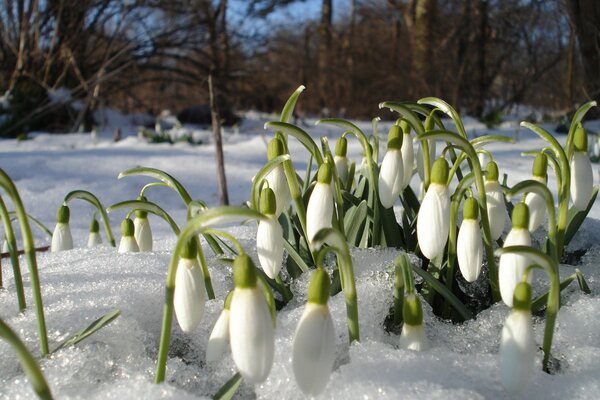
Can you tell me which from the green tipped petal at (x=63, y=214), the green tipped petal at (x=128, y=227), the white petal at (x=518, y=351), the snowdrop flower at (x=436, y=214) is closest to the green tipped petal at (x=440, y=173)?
the snowdrop flower at (x=436, y=214)

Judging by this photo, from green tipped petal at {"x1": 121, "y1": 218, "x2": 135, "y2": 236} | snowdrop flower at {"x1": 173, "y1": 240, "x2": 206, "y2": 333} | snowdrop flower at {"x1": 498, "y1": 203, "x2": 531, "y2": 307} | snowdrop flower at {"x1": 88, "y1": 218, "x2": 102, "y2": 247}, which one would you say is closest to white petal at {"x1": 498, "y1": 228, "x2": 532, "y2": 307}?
snowdrop flower at {"x1": 498, "y1": 203, "x2": 531, "y2": 307}

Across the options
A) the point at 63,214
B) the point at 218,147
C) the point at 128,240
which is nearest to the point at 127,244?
the point at 128,240

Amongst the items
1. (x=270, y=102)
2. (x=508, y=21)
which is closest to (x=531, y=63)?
(x=508, y=21)

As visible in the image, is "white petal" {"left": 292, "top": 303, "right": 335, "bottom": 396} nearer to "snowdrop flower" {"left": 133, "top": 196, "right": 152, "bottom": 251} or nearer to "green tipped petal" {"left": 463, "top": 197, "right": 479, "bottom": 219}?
"green tipped petal" {"left": 463, "top": 197, "right": 479, "bottom": 219}

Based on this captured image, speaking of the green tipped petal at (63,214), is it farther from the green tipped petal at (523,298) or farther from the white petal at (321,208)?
the green tipped petal at (523,298)

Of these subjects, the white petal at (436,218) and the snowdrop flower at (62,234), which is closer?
the white petal at (436,218)

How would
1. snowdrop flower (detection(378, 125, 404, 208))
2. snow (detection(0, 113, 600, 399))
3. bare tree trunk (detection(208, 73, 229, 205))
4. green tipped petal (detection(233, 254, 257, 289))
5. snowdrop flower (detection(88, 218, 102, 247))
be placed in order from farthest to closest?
1. bare tree trunk (detection(208, 73, 229, 205))
2. snowdrop flower (detection(88, 218, 102, 247))
3. snowdrop flower (detection(378, 125, 404, 208))
4. snow (detection(0, 113, 600, 399))
5. green tipped petal (detection(233, 254, 257, 289))
